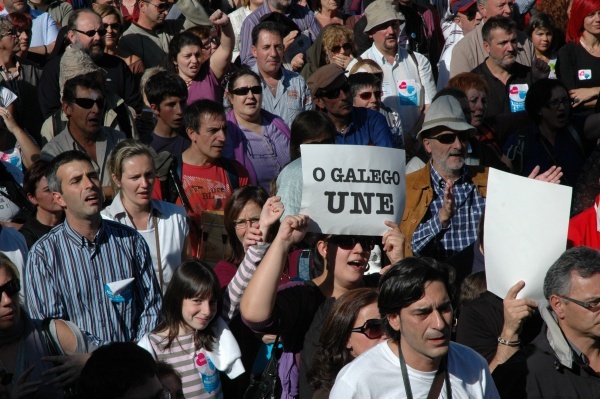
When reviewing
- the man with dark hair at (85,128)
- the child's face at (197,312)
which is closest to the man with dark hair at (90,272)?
the child's face at (197,312)

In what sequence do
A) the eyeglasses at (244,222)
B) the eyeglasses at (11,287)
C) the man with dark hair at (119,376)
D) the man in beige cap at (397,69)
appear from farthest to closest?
the man in beige cap at (397,69) < the eyeglasses at (244,222) < the eyeglasses at (11,287) < the man with dark hair at (119,376)

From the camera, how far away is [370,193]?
5555 millimetres

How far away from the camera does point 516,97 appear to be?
398 inches

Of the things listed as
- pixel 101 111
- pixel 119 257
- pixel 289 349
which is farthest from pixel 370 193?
pixel 101 111

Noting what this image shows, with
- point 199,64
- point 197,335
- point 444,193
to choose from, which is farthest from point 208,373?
point 199,64

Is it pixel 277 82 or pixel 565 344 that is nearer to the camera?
pixel 565 344

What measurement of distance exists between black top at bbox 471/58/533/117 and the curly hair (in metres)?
5.34

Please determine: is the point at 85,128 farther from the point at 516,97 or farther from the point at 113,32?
the point at 516,97

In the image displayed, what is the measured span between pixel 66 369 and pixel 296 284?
1194 mm

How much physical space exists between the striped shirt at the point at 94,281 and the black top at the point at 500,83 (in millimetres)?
4799

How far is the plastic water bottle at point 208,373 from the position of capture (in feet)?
18.5

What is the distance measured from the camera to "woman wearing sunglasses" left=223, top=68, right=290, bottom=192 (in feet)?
28.2

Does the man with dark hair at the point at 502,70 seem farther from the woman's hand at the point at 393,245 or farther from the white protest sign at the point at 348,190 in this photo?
the woman's hand at the point at 393,245

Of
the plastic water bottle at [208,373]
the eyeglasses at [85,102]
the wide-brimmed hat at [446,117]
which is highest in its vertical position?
the eyeglasses at [85,102]
